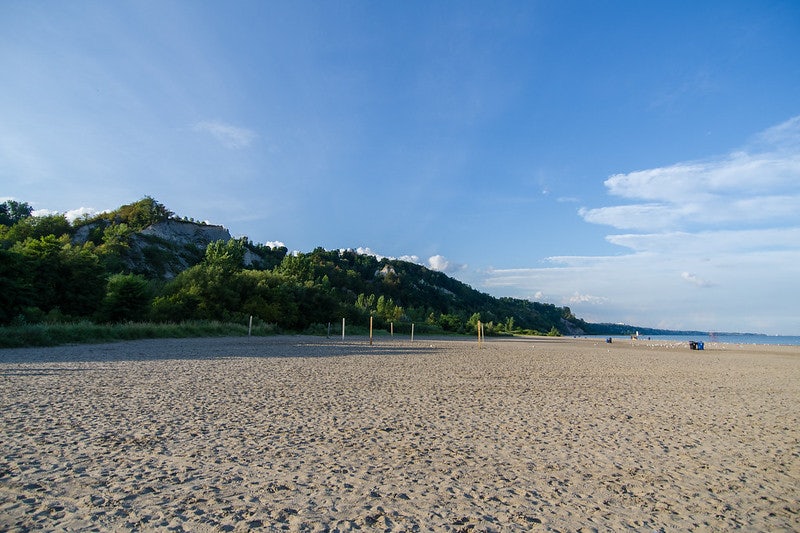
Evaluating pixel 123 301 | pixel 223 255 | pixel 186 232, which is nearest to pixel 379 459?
pixel 123 301

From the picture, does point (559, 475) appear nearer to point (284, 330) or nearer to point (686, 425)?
point (686, 425)

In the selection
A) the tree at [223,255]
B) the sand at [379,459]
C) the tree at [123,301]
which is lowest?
the sand at [379,459]

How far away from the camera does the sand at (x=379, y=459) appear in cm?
389

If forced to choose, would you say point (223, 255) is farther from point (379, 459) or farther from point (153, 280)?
point (379, 459)

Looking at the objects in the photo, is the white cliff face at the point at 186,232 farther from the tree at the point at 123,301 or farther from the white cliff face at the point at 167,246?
the tree at the point at 123,301

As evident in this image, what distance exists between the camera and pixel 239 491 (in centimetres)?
427

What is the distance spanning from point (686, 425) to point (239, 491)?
24.7ft

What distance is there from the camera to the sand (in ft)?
12.8

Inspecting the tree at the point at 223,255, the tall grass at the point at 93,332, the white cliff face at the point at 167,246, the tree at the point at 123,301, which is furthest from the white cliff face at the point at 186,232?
the tall grass at the point at 93,332

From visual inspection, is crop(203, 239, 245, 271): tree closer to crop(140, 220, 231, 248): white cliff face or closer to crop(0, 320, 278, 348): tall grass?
crop(0, 320, 278, 348): tall grass

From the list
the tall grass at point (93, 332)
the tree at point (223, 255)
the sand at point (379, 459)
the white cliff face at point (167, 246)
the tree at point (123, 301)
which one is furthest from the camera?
the white cliff face at point (167, 246)

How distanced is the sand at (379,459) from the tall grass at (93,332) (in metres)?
10.9

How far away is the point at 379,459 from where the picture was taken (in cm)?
545

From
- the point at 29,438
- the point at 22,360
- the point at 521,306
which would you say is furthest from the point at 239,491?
the point at 521,306
